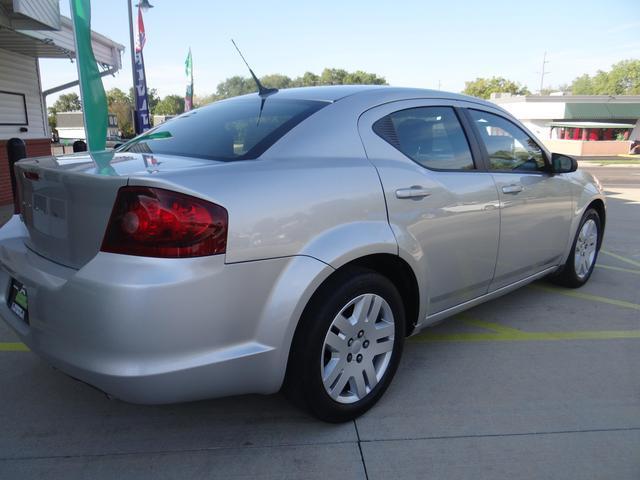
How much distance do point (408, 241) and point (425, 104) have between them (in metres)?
0.95

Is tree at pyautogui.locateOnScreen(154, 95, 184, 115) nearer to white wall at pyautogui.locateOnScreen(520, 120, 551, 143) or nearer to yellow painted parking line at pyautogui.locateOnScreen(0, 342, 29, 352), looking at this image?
white wall at pyautogui.locateOnScreen(520, 120, 551, 143)

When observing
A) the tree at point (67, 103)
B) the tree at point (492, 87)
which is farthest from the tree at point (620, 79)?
the tree at point (67, 103)

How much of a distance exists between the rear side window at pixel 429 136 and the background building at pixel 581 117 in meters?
43.4

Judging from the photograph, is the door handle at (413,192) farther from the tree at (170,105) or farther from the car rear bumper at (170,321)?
the tree at (170,105)

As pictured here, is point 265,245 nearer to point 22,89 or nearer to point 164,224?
point 164,224

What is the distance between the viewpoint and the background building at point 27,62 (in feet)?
29.9

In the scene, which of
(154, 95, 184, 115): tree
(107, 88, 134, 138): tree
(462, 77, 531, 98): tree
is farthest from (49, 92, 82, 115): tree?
(462, 77, 531, 98): tree

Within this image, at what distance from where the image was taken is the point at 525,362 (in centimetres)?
338

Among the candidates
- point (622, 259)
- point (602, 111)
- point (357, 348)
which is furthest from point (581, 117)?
point (357, 348)

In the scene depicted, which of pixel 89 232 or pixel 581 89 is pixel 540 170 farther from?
pixel 581 89

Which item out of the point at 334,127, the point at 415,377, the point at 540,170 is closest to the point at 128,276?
the point at 334,127

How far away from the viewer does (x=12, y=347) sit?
3570mm

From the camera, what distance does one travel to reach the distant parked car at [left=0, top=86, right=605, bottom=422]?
2.01 metres

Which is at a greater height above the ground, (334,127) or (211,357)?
(334,127)
